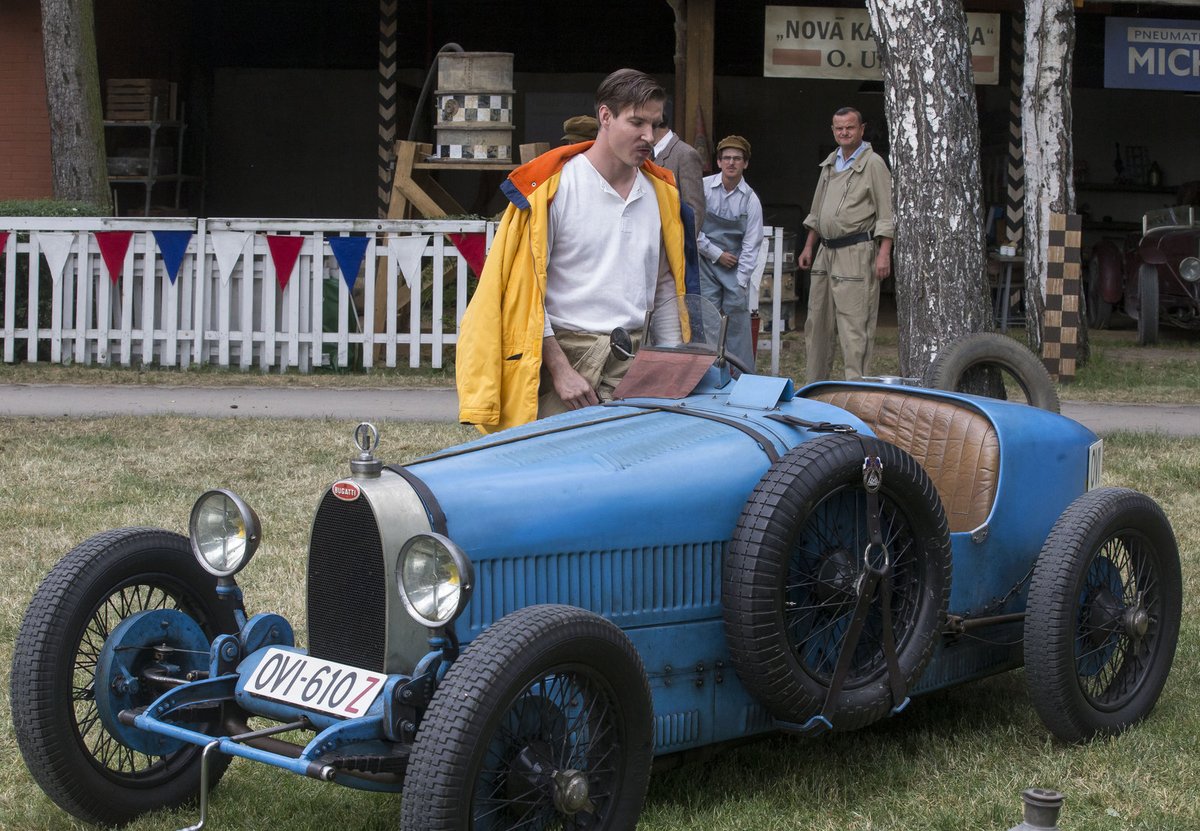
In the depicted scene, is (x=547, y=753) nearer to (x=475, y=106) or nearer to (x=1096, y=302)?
(x=475, y=106)

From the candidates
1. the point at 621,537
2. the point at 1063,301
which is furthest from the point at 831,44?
the point at 621,537

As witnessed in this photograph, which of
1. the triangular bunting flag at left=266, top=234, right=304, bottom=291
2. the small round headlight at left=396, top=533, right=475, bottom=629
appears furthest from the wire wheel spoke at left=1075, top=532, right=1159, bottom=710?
the triangular bunting flag at left=266, top=234, right=304, bottom=291

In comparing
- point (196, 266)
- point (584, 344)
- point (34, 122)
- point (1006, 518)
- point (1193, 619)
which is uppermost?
point (34, 122)

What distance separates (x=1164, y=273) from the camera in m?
13.6

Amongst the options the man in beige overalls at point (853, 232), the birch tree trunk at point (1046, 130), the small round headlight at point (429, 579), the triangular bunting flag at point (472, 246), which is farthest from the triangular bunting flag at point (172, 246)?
the small round headlight at point (429, 579)

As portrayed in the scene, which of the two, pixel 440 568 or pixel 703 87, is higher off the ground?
pixel 703 87

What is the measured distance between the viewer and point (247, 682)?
315 cm

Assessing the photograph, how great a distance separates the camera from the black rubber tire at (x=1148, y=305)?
13.2m

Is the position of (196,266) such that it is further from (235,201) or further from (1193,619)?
(235,201)

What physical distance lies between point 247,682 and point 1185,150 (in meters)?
22.1

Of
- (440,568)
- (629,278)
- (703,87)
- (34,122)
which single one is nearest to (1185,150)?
(703,87)

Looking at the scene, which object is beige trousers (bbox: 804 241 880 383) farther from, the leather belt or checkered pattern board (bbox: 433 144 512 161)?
checkered pattern board (bbox: 433 144 512 161)

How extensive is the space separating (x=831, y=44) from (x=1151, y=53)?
3.79 meters

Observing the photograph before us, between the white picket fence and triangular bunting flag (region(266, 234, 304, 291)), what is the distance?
49 millimetres
